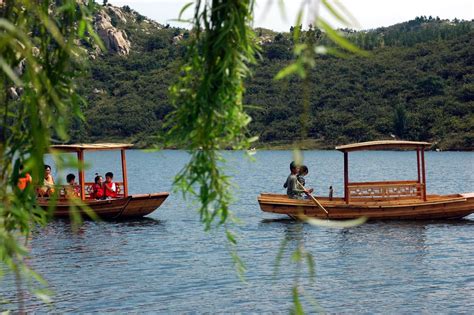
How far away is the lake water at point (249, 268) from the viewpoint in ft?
50.7

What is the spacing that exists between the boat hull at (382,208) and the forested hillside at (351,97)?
7788 cm

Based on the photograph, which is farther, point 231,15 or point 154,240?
point 154,240

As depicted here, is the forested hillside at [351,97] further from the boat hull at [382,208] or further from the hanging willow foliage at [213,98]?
the hanging willow foliage at [213,98]

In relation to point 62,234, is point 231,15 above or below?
above

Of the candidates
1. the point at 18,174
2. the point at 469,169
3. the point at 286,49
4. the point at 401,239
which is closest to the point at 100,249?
the point at 401,239

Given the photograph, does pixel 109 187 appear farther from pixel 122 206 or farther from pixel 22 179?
pixel 22 179

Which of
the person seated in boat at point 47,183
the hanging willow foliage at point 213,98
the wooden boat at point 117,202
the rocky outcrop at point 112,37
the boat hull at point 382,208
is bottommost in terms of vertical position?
the boat hull at point 382,208

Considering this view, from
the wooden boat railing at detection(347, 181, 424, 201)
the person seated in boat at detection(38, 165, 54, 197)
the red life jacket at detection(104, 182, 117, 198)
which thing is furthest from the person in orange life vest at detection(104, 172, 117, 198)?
the wooden boat railing at detection(347, 181, 424, 201)

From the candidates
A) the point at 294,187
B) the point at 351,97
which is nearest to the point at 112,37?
the point at 351,97

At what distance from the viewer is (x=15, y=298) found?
15852 mm

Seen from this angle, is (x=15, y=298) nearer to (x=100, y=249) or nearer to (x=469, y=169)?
(x=100, y=249)

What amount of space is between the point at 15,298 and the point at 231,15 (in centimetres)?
1431

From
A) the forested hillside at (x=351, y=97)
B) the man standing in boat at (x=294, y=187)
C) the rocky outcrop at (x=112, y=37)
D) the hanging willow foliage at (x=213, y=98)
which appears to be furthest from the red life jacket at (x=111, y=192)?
the rocky outcrop at (x=112, y=37)

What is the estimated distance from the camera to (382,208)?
26891mm
